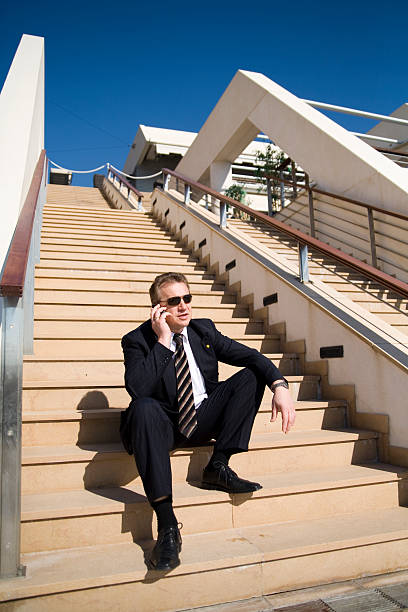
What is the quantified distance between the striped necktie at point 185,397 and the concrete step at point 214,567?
19.4 inches

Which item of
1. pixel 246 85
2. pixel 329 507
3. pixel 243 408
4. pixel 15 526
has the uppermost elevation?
pixel 246 85

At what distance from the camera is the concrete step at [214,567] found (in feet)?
5.46

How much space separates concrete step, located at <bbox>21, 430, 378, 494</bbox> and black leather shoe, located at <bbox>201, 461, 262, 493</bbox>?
0.18 m

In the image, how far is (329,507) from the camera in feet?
7.68

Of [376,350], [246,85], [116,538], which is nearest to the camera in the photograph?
[116,538]

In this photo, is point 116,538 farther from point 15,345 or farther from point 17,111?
point 17,111

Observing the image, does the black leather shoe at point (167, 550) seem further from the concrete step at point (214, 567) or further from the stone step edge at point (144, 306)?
the stone step edge at point (144, 306)

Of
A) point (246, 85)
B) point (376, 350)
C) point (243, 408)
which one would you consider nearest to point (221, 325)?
point (376, 350)

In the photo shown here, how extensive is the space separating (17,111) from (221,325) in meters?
2.64

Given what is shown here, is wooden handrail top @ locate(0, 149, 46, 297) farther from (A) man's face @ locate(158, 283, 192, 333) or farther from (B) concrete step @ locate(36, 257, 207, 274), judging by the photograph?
(B) concrete step @ locate(36, 257, 207, 274)

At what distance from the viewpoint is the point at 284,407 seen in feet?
7.31

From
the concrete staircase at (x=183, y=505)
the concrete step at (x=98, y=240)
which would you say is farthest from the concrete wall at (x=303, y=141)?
the concrete staircase at (x=183, y=505)

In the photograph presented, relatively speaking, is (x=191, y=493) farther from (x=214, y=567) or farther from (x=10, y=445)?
(x=10, y=445)

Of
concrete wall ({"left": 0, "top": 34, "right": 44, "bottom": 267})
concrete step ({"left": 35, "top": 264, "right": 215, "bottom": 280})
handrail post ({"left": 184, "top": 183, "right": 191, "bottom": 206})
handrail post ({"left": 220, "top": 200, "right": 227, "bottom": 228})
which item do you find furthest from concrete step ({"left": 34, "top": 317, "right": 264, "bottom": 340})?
handrail post ({"left": 184, "top": 183, "right": 191, "bottom": 206})
